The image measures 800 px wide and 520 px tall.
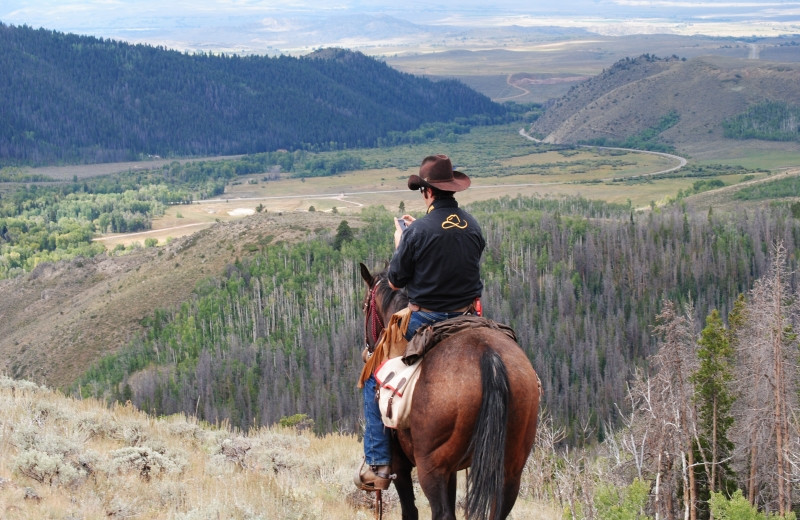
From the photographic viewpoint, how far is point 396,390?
521 inches

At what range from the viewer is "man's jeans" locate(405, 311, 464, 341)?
44.9ft

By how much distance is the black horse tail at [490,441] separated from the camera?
12180 mm

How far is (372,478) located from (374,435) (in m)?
0.64

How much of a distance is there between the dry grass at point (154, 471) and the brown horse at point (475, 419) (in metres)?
2.90

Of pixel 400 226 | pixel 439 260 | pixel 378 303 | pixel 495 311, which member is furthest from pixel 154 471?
pixel 495 311

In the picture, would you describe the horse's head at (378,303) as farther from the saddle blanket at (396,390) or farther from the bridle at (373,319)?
the saddle blanket at (396,390)

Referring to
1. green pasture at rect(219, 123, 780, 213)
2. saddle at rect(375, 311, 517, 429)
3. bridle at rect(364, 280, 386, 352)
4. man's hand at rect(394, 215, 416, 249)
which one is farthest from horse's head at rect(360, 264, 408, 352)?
green pasture at rect(219, 123, 780, 213)

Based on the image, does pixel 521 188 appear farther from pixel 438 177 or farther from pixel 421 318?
pixel 421 318

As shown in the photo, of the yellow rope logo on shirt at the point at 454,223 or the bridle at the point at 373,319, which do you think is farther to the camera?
the bridle at the point at 373,319

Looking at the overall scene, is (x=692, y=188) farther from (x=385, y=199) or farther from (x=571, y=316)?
(x=571, y=316)

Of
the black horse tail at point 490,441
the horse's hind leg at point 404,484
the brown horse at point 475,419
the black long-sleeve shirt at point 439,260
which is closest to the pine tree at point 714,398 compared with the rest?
the horse's hind leg at point 404,484

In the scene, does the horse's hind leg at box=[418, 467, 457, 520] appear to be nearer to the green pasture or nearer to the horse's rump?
the horse's rump

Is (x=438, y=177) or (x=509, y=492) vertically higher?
(x=438, y=177)

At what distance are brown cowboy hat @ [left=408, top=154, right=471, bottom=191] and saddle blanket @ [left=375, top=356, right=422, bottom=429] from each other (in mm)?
2364
